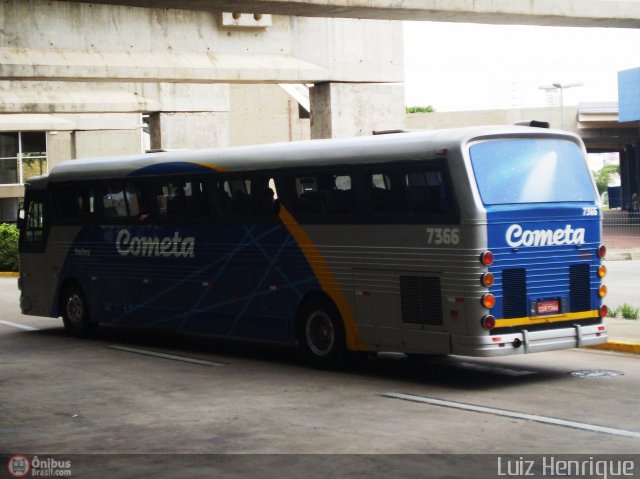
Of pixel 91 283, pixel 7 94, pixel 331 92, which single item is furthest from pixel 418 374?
pixel 7 94

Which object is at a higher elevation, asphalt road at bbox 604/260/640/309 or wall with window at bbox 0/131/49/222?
wall with window at bbox 0/131/49/222

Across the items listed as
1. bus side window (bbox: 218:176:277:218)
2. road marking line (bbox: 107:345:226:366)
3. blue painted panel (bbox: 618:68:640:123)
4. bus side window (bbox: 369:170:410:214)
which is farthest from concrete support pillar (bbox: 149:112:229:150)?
blue painted panel (bbox: 618:68:640:123)

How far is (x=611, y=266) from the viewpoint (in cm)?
3372

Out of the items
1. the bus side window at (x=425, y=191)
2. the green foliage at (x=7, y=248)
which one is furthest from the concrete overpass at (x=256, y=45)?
the green foliage at (x=7, y=248)

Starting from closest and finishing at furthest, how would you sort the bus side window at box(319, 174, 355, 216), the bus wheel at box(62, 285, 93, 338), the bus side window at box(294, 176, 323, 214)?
the bus side window at box(319, 174, 355, 216)
the bus side window at box(294, 176, 323, 214)
the bus wheel at box(62, 285, 93, 338)

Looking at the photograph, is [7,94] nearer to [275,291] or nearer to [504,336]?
[275,291]

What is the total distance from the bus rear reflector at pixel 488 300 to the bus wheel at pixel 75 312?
351 inches

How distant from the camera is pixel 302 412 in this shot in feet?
41.0

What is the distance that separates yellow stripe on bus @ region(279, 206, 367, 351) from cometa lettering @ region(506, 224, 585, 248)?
243 centimetres

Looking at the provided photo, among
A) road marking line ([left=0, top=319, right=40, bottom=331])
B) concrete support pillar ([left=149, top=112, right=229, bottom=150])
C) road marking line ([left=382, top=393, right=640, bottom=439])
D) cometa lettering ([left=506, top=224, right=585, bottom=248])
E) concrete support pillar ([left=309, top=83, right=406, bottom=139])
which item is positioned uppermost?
concrete support pillar ([left=149, top=112, right=229, bottom=150])

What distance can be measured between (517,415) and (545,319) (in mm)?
2592

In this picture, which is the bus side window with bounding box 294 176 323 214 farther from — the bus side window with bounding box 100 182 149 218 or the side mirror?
the side mirror

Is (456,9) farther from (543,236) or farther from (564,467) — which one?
(564,467)

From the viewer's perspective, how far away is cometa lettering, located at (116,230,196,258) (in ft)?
59.6
